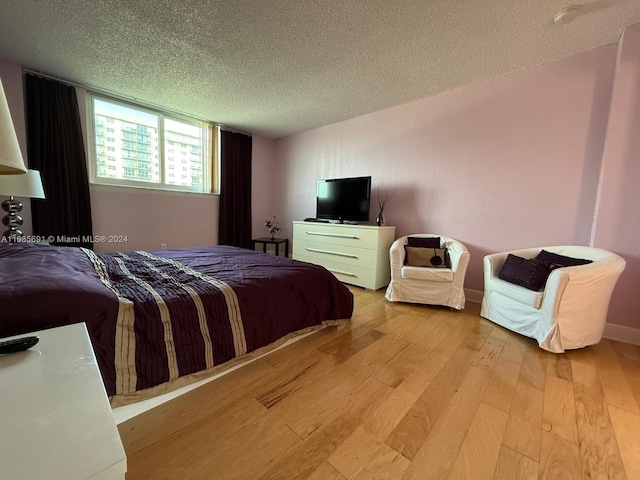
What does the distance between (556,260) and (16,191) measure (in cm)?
451

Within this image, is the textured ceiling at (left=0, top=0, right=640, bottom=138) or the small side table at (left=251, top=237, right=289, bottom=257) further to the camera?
the small side table at (left=251, top=237, right=289, bottom=257)

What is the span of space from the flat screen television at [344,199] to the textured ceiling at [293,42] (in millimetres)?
1038

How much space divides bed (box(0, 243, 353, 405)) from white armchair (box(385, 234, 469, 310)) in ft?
3.03

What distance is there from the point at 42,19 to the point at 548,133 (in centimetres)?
420

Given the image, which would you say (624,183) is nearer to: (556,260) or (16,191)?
(556,260)

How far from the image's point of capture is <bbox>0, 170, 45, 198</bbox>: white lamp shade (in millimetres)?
2111

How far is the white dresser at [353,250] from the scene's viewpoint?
3.14 m

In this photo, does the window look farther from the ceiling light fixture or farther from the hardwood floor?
the ceiling light fixture

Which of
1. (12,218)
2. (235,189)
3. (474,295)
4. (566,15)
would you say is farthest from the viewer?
(235,189)

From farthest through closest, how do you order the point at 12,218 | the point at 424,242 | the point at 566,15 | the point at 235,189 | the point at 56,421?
the point at 235,189
the point at 424,242
the point at 12,218
the point at 566,15
the point at 56,421

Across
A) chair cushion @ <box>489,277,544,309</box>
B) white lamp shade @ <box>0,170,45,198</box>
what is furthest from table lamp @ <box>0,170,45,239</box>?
chair cushion @ <box>489,277,544,309</box>

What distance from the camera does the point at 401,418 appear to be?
1.22 meters

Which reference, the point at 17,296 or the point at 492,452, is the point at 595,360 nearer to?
the point at 492,452

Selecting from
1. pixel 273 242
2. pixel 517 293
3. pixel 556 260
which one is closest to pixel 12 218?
pixel 273 242
